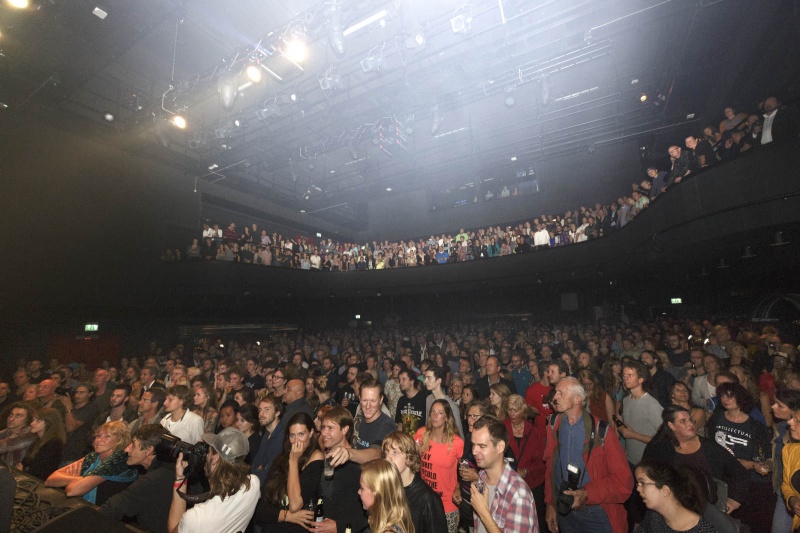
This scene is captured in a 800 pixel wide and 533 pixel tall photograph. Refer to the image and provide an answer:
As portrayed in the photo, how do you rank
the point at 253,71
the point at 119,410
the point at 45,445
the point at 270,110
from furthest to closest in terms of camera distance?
the point at 270,110, the point at 253,71, the point at 119,410, the point at 45,445

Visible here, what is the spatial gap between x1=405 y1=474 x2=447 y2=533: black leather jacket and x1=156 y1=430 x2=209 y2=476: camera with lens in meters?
1.36

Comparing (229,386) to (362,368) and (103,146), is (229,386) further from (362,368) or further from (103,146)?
(103,146)

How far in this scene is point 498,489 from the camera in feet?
7.25

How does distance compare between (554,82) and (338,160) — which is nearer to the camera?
(554,82)

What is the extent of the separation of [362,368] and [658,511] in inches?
210

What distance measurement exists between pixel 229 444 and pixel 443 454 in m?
1.62

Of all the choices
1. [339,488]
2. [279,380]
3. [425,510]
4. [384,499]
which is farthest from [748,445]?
[279,380]

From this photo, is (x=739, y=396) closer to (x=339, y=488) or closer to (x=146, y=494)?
(x=339, y=488)

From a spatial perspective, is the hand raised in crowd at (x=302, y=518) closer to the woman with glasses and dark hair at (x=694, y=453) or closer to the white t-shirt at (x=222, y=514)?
the white t-shirt at (x=222, y=514)

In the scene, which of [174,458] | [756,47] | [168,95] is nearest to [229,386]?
[174,458]

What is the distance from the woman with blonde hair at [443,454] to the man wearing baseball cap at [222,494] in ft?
4.24

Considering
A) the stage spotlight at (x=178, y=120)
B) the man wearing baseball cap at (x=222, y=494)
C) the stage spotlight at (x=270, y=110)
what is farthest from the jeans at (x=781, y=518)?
the stage spotlight at (x=178, y=120)

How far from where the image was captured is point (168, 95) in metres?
9.45

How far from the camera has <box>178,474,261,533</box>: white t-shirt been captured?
6.77 ft
